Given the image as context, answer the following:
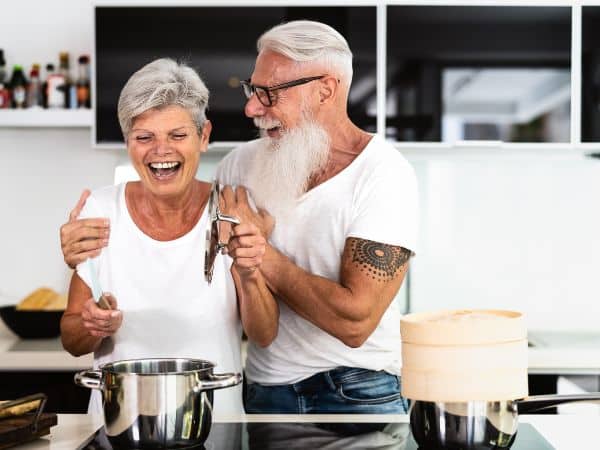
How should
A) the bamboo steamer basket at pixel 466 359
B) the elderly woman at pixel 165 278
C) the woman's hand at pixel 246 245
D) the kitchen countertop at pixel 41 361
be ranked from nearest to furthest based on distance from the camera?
1. the bamboo steamer basket at pixel 466 359
2. the woman's hand at pixel 246 245
3. the elderly woman at pixel 165 278
4. the kitchen countertop at pixel 41 361

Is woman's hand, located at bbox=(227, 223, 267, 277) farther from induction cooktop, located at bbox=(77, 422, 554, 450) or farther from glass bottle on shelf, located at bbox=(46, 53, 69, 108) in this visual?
glass bottle on shelf, located at bbox=(46, 53, 69, 108)

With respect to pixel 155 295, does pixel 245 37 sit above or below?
above

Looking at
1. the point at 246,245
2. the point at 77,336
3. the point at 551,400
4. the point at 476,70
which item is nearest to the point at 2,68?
the point at 476,70

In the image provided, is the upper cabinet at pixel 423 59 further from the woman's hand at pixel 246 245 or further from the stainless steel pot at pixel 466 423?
the stainless steel pot at pixel 466 423

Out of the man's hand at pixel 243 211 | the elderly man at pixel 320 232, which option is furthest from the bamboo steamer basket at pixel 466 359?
the man's hand at pixel 243 211

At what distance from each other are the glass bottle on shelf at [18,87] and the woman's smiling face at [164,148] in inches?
62.5

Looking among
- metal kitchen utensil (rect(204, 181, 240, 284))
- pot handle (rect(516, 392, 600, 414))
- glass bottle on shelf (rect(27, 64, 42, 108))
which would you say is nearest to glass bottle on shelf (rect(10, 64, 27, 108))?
glass bottle on shelf (rect(27, 64, 42, 108))

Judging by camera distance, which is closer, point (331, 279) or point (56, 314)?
point (331, 279)

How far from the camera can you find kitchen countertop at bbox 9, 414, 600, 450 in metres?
1.47

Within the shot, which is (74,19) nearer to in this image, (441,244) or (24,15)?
(24,15)

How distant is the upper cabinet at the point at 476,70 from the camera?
318cm

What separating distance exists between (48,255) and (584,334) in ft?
6.83

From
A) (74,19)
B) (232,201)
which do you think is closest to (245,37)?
(74,19)

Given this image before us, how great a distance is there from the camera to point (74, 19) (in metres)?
3.55
